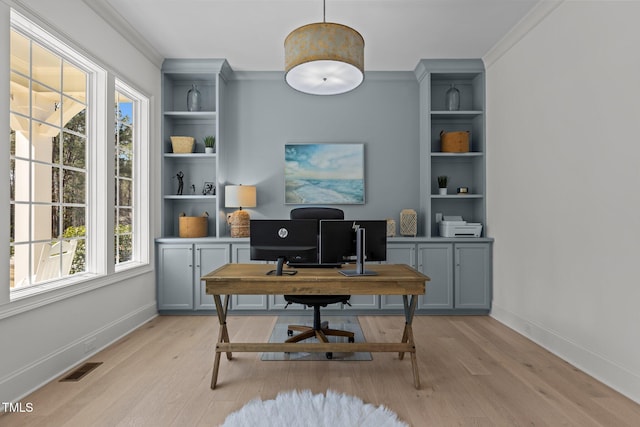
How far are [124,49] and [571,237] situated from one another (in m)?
4.23

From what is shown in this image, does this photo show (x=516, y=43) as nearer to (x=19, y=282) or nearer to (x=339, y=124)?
(x=339, y=124)

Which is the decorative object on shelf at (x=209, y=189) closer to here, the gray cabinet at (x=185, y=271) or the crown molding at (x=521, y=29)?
the gray cabinet at (x=185, y=271)

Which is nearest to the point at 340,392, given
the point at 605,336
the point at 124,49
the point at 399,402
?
the point at 399,402

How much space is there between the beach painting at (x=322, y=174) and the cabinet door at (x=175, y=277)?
138 cm

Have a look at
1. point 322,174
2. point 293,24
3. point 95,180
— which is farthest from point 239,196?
point 293,24

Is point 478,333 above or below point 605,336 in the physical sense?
below

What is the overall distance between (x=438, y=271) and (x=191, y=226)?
2879mm

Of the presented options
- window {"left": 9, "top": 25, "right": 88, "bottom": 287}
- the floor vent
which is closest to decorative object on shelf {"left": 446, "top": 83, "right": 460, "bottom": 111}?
window {"left": 9, "top": 25, "right": 88, "bottom": 287}

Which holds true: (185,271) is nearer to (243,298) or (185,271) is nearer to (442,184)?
(243,298)

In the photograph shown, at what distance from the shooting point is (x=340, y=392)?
2.36m

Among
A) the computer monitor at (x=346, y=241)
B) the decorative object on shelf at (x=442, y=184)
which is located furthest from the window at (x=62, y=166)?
the decorative object on shelf at (x=442, y=184)

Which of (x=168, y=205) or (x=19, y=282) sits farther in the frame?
(x=168, y=205)

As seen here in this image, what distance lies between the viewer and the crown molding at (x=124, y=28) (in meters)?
3.09

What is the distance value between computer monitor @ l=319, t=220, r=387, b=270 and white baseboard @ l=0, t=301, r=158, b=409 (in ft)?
6.49
